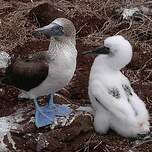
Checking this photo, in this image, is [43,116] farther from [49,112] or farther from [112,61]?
[112,61]

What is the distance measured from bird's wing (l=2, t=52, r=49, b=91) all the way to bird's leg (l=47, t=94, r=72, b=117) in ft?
0.92

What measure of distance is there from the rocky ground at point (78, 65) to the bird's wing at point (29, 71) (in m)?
0.29

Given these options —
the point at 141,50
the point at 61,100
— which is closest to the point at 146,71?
the point at 141,50

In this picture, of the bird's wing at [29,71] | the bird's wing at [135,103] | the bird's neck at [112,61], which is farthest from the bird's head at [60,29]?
the bird's wing at [135,103]

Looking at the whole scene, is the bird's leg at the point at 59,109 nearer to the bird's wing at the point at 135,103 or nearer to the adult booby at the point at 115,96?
the adult booby at the point at 115,96

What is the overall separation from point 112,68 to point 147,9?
83.8 inches

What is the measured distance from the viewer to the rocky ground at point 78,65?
4117 mm

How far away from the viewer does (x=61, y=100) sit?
460cm

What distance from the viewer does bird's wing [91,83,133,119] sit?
404cm

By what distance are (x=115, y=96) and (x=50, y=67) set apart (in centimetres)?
49

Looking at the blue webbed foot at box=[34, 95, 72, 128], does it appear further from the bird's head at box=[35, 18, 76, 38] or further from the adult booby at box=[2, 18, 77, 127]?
the bird's head at box=[35, 18, 76, 38]

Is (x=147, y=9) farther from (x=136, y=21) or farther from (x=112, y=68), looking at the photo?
(x=112, y=68)

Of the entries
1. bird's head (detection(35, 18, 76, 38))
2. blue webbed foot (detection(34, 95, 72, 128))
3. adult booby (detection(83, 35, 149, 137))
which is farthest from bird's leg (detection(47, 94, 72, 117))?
bird's head (detection(35, 18, 76, 38))

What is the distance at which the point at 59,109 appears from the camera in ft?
14.2
